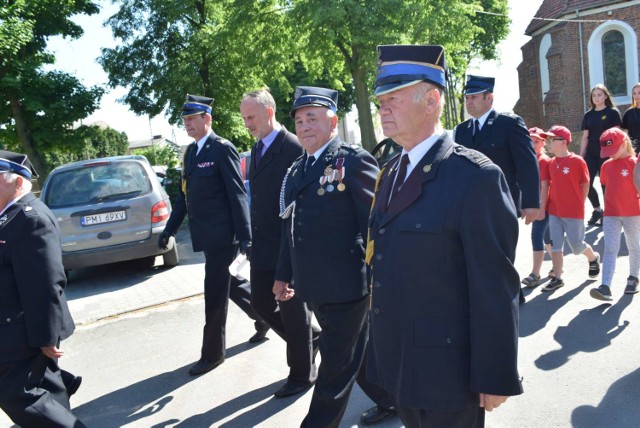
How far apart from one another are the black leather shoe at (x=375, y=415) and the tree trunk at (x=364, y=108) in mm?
18371

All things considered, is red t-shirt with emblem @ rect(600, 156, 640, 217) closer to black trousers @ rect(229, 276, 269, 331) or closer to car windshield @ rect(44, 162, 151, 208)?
black trousers @ rect(229, 276, 269, 331)

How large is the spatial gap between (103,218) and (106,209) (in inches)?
5.4

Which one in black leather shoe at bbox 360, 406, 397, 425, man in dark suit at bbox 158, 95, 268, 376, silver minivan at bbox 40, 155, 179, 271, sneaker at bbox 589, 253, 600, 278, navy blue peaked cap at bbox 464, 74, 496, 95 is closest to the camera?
black leather shoe at bbox 360, 406, 397, 425

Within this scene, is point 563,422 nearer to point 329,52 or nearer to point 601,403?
point 601,403

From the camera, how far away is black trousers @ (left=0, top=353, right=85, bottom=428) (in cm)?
311

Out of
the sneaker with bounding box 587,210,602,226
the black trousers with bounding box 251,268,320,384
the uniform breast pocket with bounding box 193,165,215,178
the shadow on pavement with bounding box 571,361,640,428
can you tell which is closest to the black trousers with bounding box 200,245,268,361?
the black trousers with bounding box 251,268,320,384

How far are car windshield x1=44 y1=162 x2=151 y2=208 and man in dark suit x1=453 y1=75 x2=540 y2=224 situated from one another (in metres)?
5.41

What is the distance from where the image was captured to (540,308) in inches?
226

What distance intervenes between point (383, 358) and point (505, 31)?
43409 millimetres

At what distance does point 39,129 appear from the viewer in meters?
21.6

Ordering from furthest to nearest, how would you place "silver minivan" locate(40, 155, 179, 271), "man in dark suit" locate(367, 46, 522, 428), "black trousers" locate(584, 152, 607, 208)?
"black trousers" locate(584, 152, 607, 208), "silver minivan" locate(40, 155, 179, 271), "man in dark suit" locate(367, 46, 522, 428)

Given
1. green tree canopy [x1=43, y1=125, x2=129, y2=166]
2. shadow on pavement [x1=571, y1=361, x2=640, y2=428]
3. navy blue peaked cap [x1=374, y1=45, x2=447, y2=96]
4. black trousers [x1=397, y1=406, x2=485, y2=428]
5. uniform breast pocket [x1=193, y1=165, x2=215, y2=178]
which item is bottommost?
shadow on pavement [x1=571, y1=361, x2=640, y2=428]

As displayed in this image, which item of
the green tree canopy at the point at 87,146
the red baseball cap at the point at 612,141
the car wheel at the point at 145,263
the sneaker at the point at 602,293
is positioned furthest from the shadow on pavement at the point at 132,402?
the green tree canopy at the point at 87,146

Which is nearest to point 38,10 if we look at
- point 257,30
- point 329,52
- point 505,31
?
point 257,30
